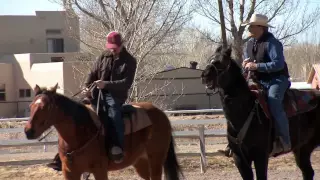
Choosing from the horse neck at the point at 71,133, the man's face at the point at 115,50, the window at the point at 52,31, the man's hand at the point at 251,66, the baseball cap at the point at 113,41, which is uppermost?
the window at the point at 52,31

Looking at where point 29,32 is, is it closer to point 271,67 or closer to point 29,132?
point 271,67

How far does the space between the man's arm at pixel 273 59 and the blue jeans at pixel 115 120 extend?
5.84 feet

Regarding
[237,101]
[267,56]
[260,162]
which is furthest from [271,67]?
[260,162]

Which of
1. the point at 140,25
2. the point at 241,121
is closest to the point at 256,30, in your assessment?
the point at 241,121

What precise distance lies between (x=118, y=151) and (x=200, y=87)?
95.0 ft

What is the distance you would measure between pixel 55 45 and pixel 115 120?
1681 inches

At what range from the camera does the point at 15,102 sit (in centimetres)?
4012

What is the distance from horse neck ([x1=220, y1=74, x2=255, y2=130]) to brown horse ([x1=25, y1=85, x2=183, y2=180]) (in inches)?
53.0

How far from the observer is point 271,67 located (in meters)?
7.29

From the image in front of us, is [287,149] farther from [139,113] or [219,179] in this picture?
[219,179]

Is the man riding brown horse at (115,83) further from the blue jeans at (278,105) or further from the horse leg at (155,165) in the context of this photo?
the blue jeans at (278,105)

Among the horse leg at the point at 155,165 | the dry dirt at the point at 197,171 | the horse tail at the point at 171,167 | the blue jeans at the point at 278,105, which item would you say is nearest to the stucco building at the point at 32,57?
the dry dirt at the point at 197,171

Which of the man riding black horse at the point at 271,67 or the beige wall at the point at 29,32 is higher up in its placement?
the beige wall at the point at 29,32

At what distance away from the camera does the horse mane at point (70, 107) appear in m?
6.83
